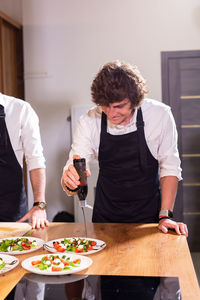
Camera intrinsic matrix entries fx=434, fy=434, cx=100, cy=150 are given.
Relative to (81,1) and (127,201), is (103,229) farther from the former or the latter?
(81,1)

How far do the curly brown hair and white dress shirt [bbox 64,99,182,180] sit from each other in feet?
0.85

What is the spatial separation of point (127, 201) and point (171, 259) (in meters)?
0.81

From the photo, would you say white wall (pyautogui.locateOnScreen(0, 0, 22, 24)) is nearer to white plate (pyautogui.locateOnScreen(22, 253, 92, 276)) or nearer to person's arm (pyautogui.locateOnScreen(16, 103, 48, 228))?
person's arm (pyautogui.locateOnScreen(16, 103, 48, 228))

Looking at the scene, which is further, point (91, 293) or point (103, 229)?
point (103, 229)

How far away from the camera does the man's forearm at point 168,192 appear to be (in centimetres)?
221

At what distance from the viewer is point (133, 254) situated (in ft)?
5.57

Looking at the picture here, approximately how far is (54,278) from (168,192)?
952 mm

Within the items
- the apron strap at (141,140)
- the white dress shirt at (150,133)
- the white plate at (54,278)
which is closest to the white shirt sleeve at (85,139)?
the white dress shirt at (150,133)

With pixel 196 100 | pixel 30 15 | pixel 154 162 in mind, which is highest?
pixel 30 15

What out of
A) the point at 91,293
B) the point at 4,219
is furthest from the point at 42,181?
the point at 91,293

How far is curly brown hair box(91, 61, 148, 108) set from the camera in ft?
6.85

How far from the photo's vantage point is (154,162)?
2422 mm

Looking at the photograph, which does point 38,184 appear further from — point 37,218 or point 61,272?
point 61,272

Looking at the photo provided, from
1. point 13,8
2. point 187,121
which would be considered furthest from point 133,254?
point 13,8
